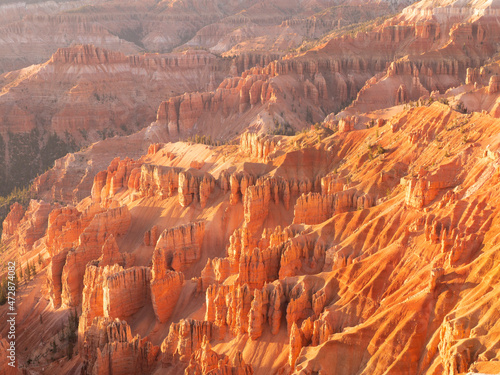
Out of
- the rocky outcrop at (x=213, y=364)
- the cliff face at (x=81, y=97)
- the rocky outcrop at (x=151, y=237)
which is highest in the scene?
the rocky outcrop at (x=213, y=364)

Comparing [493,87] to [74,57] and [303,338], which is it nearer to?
[303,338]

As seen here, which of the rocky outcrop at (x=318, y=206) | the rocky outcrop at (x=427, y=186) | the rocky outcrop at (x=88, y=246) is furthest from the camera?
the rocky outcrop at (x=88, y=246)

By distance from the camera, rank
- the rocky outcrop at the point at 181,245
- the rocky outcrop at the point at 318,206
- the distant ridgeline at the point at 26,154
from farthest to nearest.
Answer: the distant ridgeline at the point at 26,154, the rocky outcrop at the point at 181,245, the rocky outcrop at the point at 318,206

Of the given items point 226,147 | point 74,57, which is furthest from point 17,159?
point 226,147

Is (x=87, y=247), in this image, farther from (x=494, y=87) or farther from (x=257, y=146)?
(x=494, y=87)

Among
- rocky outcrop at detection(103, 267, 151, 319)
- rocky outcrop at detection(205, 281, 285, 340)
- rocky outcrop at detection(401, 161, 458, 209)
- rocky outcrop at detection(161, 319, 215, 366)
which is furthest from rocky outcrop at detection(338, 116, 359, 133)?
rocky outcrop at detection(161, 319, 215, 366)

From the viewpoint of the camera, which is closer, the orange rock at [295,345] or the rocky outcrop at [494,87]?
the orange rock at [295,345]

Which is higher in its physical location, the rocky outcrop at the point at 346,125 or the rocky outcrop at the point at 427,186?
Result: the rocky outcrop at the point at 427,186

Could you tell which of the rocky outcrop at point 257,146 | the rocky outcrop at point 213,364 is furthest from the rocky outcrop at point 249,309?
the rocky outcrop at point 257,146

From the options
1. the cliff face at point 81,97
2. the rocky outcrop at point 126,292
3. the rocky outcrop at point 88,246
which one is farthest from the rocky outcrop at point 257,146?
the cliff face at point 81,97

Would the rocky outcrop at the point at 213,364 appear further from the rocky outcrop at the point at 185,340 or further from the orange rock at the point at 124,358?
the orange rock at the point at 124,358

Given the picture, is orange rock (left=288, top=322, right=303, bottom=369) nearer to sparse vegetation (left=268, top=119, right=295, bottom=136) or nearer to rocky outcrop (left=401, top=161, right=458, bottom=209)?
rocky outcrop (left=401, top=161, right=458, bottom=209)

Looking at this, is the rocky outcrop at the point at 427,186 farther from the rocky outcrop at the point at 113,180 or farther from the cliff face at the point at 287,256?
the rocky outcrop at the point at 113,180
